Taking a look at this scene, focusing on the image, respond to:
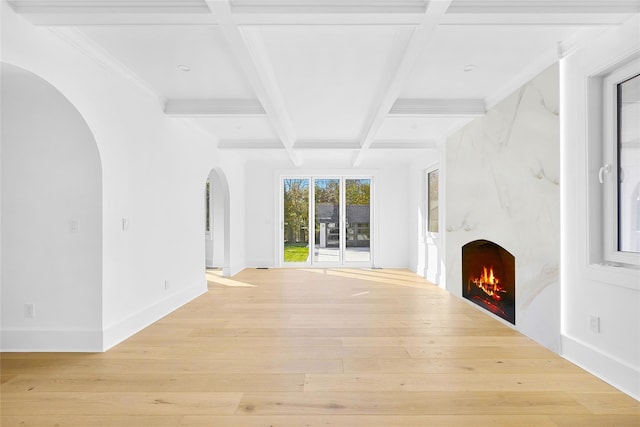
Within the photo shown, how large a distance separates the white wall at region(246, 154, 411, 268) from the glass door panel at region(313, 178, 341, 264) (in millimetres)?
305

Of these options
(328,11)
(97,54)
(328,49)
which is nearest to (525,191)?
(328,49)

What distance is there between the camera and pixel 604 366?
2.32 metres

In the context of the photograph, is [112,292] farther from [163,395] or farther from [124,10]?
[124,10]

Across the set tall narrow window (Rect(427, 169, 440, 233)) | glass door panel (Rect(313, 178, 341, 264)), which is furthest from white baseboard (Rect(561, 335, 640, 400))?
glass door panel (Rect(313, 178, 341, 264))

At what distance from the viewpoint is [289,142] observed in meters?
5.13

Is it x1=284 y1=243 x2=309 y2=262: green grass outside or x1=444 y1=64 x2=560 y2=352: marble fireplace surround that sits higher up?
x1=444 y1=64 x2=560 y2=352: marble fireplace surround

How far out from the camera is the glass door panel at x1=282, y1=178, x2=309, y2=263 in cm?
768

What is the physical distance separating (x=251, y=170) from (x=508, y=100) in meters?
5.31

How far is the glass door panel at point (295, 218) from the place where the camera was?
25.2 ft

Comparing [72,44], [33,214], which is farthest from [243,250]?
[72,44]

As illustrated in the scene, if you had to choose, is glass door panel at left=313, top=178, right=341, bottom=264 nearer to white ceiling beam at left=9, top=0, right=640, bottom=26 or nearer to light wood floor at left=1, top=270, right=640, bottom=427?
light wood floor at left=1, top=270, right=640, bottom=427

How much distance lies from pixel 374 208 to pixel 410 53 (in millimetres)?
5257

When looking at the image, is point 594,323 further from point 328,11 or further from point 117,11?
point 117,11

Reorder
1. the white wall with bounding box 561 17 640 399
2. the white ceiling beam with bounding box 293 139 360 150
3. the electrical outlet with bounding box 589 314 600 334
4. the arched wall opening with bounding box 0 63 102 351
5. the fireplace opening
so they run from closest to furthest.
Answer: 1. the white wall with bounding box 561 17 640 399
2. the electrical outlet with bounding box 589 314 600 334
3. the arched wall opening with bounding box 0 63 102 351
4. the fireplace opening
5. the white ceiling beam with bounding box 293 139 360 150
